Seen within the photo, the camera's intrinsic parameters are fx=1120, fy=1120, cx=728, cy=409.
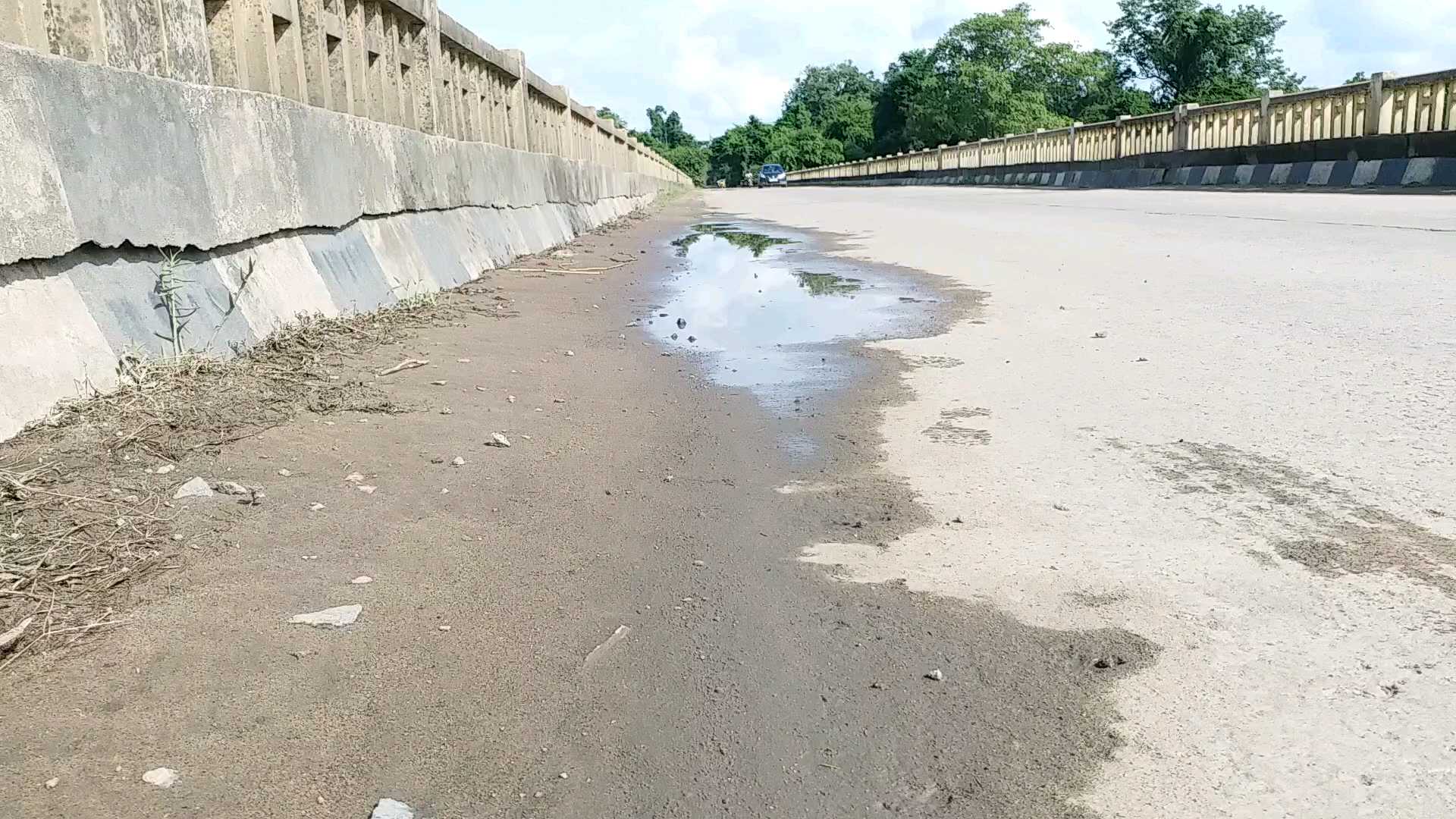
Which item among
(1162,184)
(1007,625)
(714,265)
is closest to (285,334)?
(1007,625)

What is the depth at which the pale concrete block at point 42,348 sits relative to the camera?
291 cm

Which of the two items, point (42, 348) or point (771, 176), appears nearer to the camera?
point (42, 348)

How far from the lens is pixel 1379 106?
1705 cm

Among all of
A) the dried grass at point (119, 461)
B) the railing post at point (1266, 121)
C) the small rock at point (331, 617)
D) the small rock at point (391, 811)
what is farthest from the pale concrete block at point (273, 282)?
the railing post at point (1266, 121)

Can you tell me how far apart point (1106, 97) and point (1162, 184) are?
66.7 metres

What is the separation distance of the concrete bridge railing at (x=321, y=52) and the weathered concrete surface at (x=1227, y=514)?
109 inches

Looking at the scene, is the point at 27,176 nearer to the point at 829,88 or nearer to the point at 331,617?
the point at 331,617

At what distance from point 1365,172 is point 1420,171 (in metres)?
1.18

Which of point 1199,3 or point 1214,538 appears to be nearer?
point 1214,538

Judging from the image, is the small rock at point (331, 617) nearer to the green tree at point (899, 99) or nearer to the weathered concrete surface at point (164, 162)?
the weathered concrete surface at point (164, 162)

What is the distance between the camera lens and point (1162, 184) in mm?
23812

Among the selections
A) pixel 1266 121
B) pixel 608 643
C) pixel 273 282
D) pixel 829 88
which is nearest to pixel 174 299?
pixel 273 282

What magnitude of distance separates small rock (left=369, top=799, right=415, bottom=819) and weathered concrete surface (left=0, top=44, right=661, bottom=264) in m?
2.06

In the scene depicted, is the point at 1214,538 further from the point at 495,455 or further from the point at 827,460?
the point at 495,455
